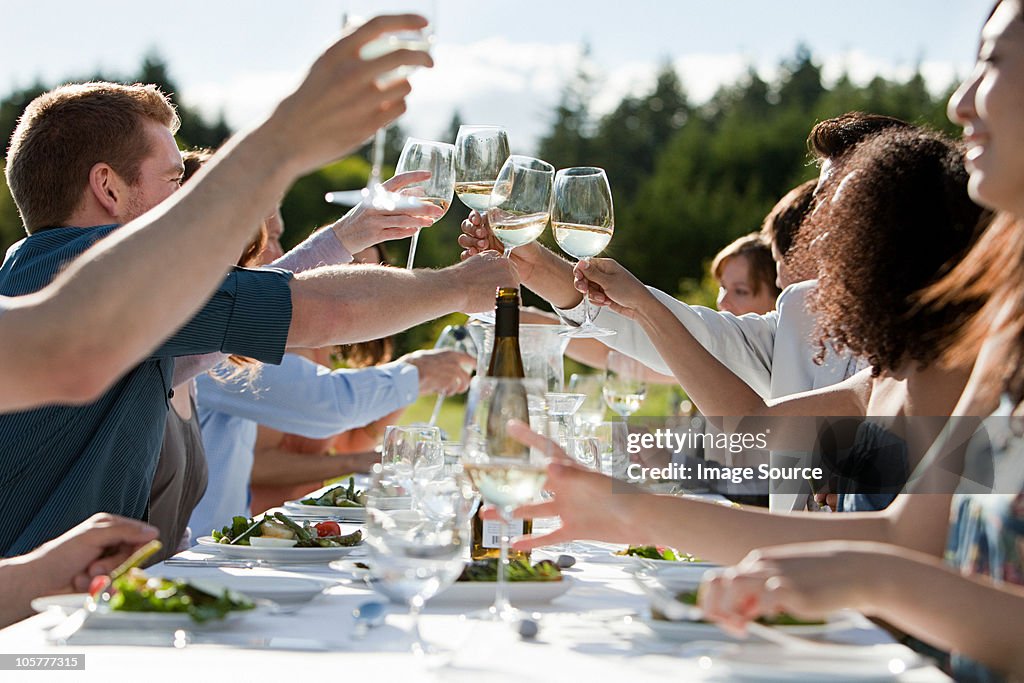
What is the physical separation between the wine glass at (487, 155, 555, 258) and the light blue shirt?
1.87m

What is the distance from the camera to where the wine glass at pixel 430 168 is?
2.63m

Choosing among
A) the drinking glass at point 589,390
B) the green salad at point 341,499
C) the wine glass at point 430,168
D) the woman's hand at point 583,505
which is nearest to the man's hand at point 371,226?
the wine glass at point 430,168

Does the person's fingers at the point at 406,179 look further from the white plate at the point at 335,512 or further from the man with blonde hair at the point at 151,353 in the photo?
the white plate at the point at 335,512

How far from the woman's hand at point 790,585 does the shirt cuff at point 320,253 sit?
2.18m

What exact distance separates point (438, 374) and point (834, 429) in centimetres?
199

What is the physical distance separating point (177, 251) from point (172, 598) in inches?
20.2

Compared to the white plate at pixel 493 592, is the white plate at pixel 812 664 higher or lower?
higher

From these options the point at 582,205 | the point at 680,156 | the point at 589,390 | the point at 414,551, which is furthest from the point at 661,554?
the point at 680,156

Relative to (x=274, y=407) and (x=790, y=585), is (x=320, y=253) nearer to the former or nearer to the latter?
(x=274, y=407)

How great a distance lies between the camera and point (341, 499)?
3.02m

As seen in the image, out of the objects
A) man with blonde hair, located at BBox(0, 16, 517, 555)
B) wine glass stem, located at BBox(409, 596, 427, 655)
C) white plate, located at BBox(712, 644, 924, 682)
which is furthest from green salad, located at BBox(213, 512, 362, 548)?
white plate, located at BBox(712, 644, 924, 682)

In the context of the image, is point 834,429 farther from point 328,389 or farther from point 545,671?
point 328,389

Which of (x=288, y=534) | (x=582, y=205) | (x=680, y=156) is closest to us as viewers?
(x=288, y=534)

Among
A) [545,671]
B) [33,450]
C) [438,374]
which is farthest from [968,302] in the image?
[438,374]
